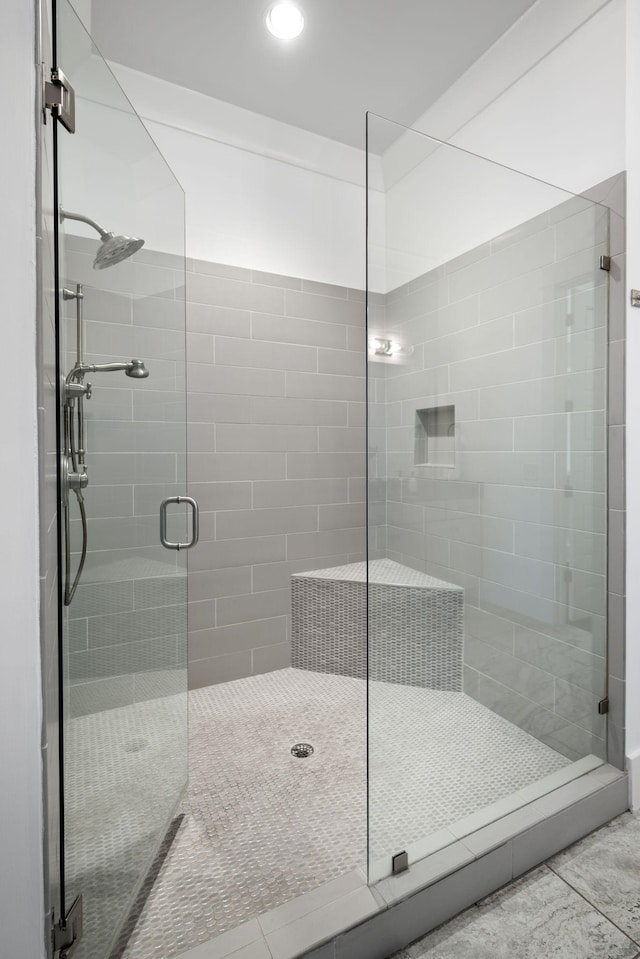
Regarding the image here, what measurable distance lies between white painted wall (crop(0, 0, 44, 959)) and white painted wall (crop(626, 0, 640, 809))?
1.72 m

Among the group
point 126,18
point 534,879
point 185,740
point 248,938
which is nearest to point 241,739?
point 185,740

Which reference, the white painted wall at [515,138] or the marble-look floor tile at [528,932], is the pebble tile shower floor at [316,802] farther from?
the white painted wall at [515,138]

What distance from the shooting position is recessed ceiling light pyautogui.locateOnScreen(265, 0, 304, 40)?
1820 mm

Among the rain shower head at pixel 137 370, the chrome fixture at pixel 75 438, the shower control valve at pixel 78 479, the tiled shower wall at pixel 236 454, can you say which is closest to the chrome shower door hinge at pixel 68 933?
the tiled shower wall at pixel 236 454

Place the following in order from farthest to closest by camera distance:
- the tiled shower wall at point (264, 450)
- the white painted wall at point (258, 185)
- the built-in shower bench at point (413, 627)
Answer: the tiled shower wall at point (264, 450) → the white painted wall at point (258, 185) → the built-in shower bench at point (413, 627)

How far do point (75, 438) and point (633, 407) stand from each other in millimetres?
1715

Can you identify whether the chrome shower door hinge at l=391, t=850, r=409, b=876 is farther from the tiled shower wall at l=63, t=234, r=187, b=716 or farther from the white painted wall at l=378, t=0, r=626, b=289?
the white painted wall at l=378, t=0, r=626, b=289

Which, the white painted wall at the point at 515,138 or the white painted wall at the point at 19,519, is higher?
the white painted wall at the point at 515,138

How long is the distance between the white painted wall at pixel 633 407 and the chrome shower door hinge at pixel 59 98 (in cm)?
166

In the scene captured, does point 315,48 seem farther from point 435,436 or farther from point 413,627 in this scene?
point 413,627

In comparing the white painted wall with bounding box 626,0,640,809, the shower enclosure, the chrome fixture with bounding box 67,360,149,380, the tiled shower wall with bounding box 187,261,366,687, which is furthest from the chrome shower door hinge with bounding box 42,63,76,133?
the white painted wall with bounding box 626,0,640,809

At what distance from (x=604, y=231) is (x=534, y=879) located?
81.1 inches

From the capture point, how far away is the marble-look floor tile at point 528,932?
1105 millimetres

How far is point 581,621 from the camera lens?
1641 mm
